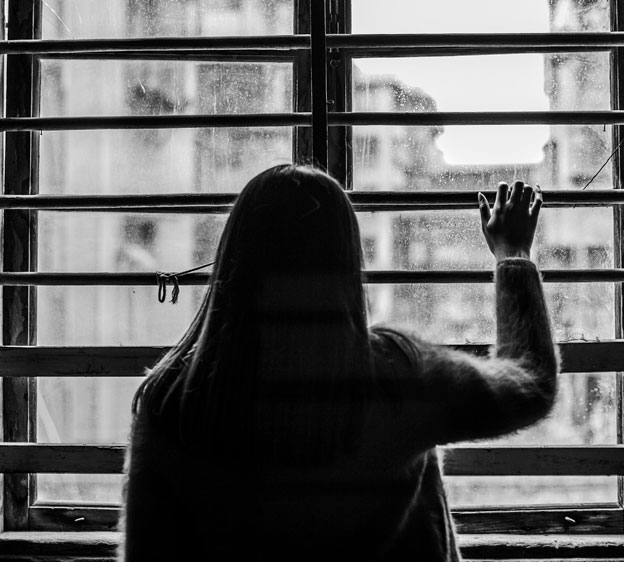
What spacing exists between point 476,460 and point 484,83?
99 cm

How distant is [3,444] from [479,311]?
128 centimetres

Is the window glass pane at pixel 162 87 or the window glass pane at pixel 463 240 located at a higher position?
the window glass pane at pixel 162 87

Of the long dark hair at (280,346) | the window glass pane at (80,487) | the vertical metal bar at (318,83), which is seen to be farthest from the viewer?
the window glass pane at (80,487)

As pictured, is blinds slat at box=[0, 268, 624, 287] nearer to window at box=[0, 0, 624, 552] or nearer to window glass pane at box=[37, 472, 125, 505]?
window at box=[0, 0, 624, 552]

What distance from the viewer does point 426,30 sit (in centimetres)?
151

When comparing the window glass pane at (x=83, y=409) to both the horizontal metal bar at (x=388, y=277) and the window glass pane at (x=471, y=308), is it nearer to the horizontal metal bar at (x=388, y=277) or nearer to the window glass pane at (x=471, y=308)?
the horizontal metal bar at (x=388, y=277)

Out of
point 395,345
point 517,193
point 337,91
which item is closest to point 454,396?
point 395,345

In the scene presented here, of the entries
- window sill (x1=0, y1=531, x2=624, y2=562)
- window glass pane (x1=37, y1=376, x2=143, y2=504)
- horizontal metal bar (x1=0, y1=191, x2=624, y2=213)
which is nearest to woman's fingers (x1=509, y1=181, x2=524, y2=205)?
horizontal metal bar (x1=0, y1=191, x2=624, y2=213)

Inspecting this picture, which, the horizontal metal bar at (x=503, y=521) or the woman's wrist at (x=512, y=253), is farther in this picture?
the horizontal metal bar at (x=503, y=521)

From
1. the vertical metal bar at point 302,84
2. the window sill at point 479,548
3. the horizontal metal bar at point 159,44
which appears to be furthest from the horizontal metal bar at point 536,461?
the horizontal metal bar at point 159,44

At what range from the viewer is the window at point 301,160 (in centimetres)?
150

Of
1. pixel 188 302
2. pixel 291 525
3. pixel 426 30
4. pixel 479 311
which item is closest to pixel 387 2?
pixel 426 30

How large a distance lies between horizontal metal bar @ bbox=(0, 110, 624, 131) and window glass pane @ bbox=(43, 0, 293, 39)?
35cm

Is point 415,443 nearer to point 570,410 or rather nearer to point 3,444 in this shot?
point 570,410
